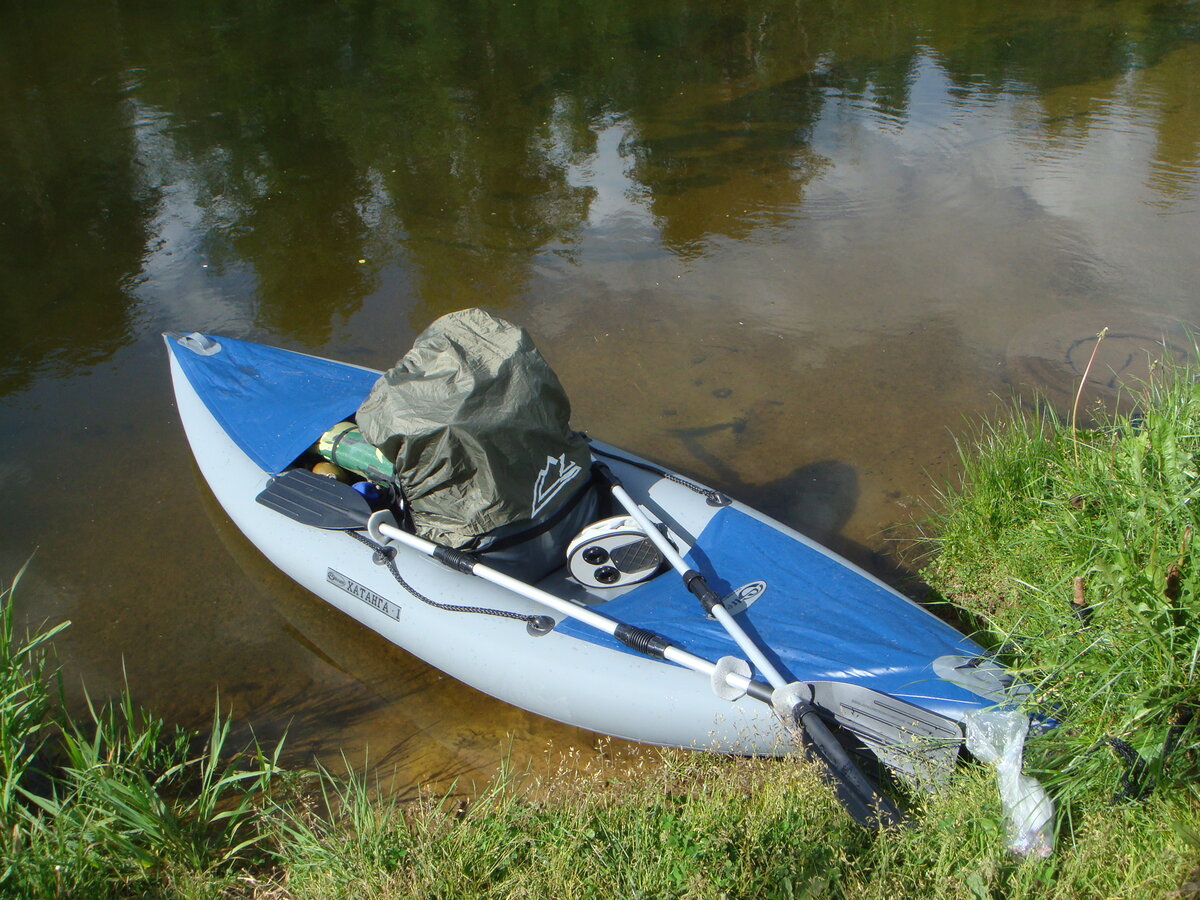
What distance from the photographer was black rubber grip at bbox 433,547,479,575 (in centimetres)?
354

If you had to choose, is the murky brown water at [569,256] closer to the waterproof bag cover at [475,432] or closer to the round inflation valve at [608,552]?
the round inflation valve at [608,552]

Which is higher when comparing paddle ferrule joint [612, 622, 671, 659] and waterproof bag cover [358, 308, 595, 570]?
waterproof bag cover [358, 308, 595, 570]

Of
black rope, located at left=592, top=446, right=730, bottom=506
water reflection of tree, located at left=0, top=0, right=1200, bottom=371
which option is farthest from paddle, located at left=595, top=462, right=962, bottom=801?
water reflection of tree, located at left=0, top=0, right=1200, bottom=371

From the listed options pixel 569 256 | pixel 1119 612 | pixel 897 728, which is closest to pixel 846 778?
pixel 897 728

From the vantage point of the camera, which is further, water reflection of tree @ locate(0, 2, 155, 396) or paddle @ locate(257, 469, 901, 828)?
water reflection of tree @ locate(0, 2, 155, 396)

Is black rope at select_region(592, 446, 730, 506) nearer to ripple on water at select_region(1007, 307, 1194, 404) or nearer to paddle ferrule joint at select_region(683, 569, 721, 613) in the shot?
paddle ferrule joint at select_region(683, 569, 721, 613)

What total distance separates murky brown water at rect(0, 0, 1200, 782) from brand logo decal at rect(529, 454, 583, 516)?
2.99ft

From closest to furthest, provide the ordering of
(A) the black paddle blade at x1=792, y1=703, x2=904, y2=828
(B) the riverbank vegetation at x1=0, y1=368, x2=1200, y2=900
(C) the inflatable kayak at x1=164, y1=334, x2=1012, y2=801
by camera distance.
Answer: (B) the riverbank vegetation at x1=0, y1=368, x2=1200, y2=900 < (A) the black paddle blade at x1=792, y1=703, x2=904, y2=828 < (C) the inflatable kayak at x1=164, y1=334, x2=1012, y2=801

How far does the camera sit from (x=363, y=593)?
12.8 ft

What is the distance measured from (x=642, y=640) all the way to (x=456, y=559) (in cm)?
80

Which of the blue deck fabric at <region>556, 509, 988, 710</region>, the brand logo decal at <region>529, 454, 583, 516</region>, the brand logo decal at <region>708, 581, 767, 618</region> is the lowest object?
the blue deck fabric at <region>556, 509, 988, 710</region>

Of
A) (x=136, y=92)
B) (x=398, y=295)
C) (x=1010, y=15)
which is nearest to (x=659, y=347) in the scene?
(x=398, y=295)

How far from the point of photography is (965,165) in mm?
7816

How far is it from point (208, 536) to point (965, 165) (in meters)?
6.64
